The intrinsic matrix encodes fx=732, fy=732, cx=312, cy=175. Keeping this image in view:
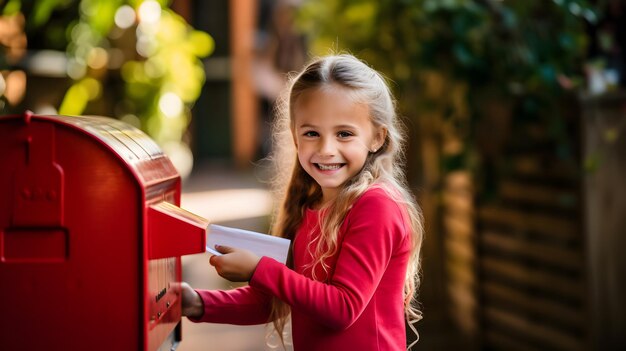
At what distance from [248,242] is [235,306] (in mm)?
215

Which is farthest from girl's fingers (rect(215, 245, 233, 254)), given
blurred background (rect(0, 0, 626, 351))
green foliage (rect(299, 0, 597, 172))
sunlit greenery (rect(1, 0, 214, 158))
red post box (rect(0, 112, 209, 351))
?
sunlit greenery (rect(1, 0, 214, 158))

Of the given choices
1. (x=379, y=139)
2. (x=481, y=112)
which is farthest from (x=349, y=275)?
(x=481, y=112)

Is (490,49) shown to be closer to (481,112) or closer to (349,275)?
(481,112)

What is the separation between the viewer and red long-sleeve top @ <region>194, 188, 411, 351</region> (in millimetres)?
1197

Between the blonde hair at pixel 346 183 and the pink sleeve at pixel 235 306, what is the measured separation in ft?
0.09

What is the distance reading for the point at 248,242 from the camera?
1256 millimetres

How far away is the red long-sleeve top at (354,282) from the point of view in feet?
3.93

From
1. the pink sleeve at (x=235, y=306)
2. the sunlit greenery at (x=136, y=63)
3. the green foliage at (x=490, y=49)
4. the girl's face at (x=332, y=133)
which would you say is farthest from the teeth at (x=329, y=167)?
the sunlit greenery at (x=136, y=63)

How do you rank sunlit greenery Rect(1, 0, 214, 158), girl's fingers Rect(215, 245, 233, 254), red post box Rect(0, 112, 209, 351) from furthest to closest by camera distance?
sunlit greenery Rect(1, 0, 214, 158), girl's fingers Rect(215, 245, 233, 254), red post box Rect(0, 112, 209, 351)

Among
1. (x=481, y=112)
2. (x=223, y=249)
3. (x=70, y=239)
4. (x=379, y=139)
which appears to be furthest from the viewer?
(x=481, y=112)

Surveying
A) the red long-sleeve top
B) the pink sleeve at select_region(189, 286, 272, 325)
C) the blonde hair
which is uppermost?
the blonde hair

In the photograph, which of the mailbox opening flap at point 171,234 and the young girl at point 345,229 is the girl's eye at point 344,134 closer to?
the young girl at point 345,229

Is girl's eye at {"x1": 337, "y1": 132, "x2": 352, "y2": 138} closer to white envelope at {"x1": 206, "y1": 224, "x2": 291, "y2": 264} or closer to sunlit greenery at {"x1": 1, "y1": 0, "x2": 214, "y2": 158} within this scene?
white envelope at {"x1": 206, "y1": 224, "x2": 291, "y2": 264}

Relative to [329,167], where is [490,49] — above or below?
above
